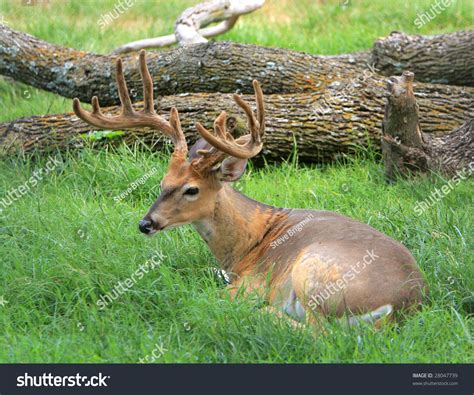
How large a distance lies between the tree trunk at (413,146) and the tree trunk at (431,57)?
142 cm

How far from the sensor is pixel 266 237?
565 centimetres

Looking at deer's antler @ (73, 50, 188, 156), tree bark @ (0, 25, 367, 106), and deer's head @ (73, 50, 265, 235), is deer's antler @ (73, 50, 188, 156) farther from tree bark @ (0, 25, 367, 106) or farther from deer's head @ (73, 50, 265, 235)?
tree bark @ (0, 25, 367, 106)

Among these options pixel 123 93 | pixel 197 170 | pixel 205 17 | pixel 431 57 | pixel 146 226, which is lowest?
pixel 431 57

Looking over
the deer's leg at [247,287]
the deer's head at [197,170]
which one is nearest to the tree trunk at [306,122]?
the deer's head at [197,170]

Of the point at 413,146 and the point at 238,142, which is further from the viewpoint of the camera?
the point at 413,146

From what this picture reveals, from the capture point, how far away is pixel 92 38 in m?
10.8

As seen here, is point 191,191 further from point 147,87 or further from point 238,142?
point 147,87

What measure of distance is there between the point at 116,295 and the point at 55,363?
2.77 ft

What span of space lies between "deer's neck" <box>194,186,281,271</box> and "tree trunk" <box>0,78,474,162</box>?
1820 mm

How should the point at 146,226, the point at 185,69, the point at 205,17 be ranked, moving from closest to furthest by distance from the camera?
the point at 146,226
the point at 185,69
the point at 205,17

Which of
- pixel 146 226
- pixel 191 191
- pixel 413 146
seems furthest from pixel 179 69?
pixel 146 226

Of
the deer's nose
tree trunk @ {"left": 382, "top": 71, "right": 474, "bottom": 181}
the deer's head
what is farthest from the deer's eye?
tree trunk @ {"left": 382, "top": 71, "right": 474, "bottom": 181}

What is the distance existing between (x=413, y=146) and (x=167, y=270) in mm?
2456

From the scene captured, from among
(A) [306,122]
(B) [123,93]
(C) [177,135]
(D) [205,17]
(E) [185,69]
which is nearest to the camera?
(C) [177,135]
